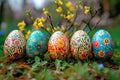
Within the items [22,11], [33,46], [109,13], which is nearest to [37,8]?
[22,11]

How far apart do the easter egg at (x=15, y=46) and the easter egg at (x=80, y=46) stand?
58cm

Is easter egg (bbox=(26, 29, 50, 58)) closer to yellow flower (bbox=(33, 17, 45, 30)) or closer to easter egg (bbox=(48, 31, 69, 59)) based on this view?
easter egg (bbox=(48, 31, 69, 59))

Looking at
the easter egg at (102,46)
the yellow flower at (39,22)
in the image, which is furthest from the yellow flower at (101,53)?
the yellow flower at (39,22)

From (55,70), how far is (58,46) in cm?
38

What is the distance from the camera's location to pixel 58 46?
14.9 feet

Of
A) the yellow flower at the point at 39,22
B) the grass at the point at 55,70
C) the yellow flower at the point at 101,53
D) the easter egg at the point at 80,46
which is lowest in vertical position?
the grass at the point at 55,70

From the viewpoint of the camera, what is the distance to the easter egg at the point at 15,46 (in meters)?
4.67

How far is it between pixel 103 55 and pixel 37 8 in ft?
44.0

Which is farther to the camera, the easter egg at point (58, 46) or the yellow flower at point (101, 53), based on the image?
the yellow flower at point (101, 53)

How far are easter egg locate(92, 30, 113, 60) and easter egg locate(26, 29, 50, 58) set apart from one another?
556 millimetres

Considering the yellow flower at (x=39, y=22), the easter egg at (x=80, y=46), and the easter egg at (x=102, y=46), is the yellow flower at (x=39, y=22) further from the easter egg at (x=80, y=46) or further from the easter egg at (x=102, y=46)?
the easter egg at (x=102, y=46)

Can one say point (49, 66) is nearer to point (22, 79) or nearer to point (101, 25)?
point (22, 79)

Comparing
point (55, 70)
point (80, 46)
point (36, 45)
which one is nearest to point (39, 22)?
point (36, 45)

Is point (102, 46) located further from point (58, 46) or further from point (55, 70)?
point (55, 70)
